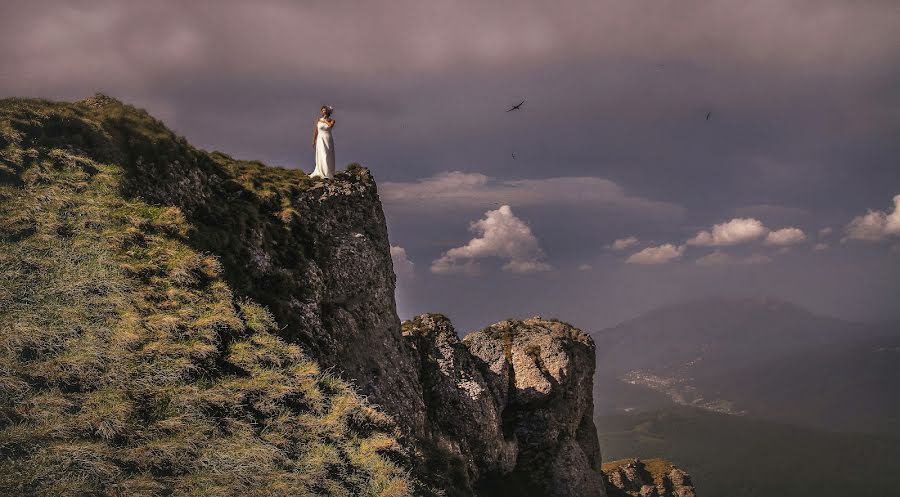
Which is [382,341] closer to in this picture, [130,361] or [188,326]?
[188,326]

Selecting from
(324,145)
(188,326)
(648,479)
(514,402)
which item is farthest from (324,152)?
(648,479)

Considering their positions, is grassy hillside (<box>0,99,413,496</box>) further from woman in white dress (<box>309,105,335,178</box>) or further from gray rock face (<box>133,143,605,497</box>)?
Result: woman in white dress (<box>309,105,335,178</box>)

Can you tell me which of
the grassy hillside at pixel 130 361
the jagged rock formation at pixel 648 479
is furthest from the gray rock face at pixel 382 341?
the jagged rock formation at pixel 648 479

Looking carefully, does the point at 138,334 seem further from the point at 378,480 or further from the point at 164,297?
the point at 378,480

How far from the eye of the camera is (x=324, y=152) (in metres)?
34.2

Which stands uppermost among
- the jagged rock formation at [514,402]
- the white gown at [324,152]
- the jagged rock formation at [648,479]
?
the white gown at [324,152]

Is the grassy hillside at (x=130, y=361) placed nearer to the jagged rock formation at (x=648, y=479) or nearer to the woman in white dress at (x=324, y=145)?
the woman in white dress at (x=324, y=145)

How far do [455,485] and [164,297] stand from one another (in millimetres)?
16002

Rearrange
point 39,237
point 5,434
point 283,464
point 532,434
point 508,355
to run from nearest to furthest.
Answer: point 5,434 < point 283,464 < point 39,237 < point 532,434 < point 508,355

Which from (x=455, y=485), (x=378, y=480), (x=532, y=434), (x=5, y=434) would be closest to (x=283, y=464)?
(x=378, y=480)

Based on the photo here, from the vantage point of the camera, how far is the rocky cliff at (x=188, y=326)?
1540 centimetres

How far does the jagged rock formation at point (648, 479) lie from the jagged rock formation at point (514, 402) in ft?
112

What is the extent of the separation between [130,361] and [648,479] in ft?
334

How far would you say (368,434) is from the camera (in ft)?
66.2
